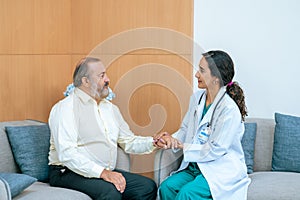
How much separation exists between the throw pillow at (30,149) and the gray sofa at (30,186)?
5 cm

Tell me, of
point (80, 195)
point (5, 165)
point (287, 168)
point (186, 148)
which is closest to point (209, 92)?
point (186, 148)

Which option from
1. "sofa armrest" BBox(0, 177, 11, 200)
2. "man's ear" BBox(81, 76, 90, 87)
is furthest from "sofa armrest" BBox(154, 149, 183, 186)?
"sofa armrest" BBox(0, 177, 11, 200)

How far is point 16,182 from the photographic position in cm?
317

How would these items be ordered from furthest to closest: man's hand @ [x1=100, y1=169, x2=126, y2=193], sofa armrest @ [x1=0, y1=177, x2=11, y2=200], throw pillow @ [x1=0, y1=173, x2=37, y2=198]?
man's hand @ [x1=100, y1=169, x2=126, y2=193] < throw pillow @ [x1=0, y1=173, x2=37, y2=198] < sofa armrest @ [x1=0, y1=177, x2=11, y2=200]

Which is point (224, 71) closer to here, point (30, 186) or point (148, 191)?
point (148, 191)

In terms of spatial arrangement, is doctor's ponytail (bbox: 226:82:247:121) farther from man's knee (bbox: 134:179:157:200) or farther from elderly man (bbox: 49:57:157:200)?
man's knee (bbox: 134:179:157:200)

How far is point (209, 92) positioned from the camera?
369 centimetres

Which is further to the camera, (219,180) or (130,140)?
(130,140)

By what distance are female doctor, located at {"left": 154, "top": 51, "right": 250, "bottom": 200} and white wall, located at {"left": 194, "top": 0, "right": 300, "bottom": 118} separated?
705mm

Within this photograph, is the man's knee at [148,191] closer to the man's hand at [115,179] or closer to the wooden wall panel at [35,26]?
the man's hand at [115,179]

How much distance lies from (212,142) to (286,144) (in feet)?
2.14

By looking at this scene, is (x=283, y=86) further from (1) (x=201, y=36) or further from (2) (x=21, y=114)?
(2) (x=21, y=114)

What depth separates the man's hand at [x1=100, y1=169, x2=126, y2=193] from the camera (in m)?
3.44

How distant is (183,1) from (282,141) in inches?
53.6
